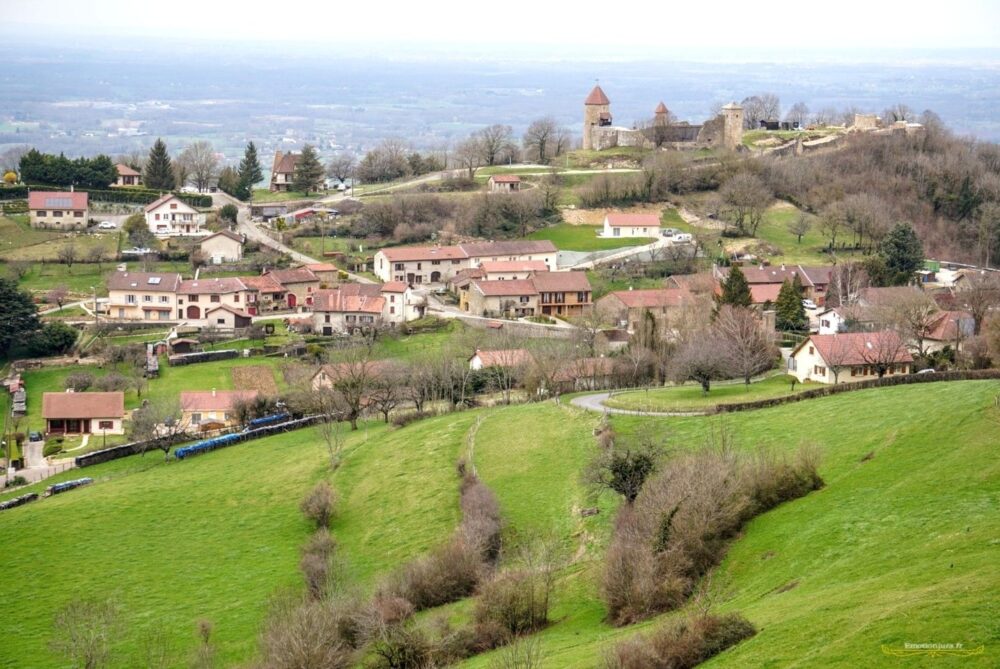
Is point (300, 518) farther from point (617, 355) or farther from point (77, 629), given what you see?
point (617, 355)

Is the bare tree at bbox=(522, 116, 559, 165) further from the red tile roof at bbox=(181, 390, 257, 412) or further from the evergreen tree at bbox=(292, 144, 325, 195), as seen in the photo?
the red tile roof at bbox=(181, 390, 257, 412)

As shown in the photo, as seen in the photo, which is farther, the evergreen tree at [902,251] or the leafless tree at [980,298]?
the evergreen tree at [902,251]

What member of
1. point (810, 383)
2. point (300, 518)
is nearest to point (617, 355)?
point (810, 383)

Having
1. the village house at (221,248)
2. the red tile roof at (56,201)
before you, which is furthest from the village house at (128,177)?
the village house at (221,248)

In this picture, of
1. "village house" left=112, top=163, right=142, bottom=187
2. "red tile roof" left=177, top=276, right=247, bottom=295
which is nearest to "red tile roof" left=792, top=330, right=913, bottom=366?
"red tile roof" left=177, top=276, right=247, bottom=295

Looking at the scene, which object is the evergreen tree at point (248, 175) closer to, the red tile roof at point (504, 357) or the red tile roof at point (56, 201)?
the red tile roof at point (56, 201)
